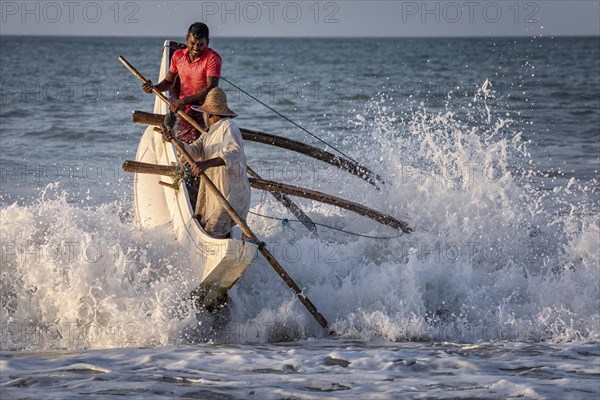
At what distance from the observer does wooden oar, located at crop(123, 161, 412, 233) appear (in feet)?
28.1

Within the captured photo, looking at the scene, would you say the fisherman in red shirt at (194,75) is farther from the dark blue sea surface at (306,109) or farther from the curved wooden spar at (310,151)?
the dark blue sea surface at (306,109)

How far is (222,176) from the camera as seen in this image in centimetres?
814

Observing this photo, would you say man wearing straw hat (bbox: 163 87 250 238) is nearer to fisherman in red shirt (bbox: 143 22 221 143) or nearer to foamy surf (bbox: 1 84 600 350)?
foamy surf (bbox: 1 84 600 350)

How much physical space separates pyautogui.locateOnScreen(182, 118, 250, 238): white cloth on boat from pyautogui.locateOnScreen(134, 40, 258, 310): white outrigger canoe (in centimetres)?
15

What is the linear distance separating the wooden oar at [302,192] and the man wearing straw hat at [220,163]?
37 cm

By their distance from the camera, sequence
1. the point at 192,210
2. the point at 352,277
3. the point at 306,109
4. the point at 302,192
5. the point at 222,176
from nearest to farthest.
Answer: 1. the point at 222,176
2. the point at 192,210
3. the point at 352,277
4. the point at 302,192
5. the point at 306,109

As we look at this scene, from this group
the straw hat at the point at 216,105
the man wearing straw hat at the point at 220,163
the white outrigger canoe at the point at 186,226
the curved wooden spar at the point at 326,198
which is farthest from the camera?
the curved wooden spar at the point at 326,198

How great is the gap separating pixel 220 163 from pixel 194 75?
2.04 m

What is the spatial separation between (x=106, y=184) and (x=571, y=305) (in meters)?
7.80

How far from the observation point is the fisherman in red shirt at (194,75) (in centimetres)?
946

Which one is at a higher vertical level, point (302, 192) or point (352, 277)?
point (302, 192)

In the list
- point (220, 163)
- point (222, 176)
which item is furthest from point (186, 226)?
point (220, 163)

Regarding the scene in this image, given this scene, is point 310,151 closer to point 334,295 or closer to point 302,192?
point 302,192

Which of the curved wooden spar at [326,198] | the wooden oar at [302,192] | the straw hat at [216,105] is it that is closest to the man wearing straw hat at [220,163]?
the straw hat at [216,105]
